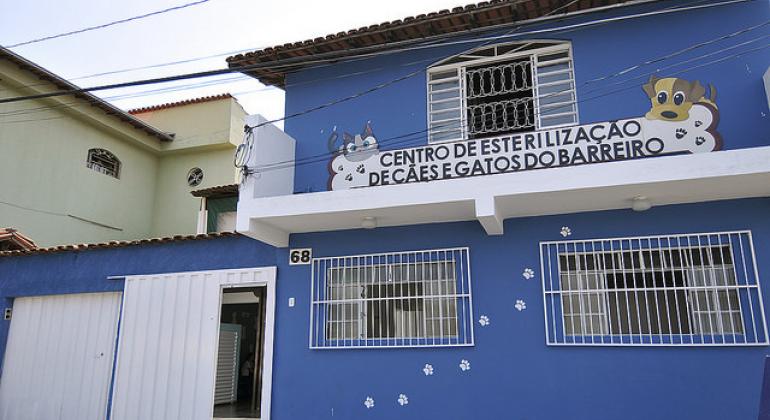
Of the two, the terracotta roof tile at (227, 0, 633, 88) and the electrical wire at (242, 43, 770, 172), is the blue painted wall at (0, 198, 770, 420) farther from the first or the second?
the terracotta roof tile at (227, 0, 633, 88)

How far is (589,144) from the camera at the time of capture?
7312 millimetres

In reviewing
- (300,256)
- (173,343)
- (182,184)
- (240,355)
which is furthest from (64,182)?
(300,256)

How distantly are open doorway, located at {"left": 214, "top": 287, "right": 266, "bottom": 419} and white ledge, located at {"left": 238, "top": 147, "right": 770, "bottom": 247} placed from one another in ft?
8.27

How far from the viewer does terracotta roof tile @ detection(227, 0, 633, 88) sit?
7.79 metres

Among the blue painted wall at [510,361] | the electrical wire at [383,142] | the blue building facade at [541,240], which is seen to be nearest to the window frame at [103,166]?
the blue painted wall at [510,361]

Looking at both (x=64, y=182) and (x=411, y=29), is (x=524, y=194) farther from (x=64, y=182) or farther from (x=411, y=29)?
(x=64, y=182)

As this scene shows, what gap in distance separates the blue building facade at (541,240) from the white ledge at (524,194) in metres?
0.03

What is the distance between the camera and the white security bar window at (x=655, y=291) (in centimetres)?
664

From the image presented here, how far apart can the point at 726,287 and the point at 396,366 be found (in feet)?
13.1

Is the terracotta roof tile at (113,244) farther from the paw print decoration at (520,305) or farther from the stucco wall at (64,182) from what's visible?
the paw print decoration at (520,305)

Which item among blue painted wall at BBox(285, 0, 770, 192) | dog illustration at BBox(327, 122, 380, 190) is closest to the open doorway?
dog illustration at BBox(327, 122, 380, 190)

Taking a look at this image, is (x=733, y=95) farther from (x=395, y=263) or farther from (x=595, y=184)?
(x=395, y=263)

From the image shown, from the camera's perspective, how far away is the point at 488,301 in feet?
24.5

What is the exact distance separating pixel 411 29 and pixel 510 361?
185 inches
